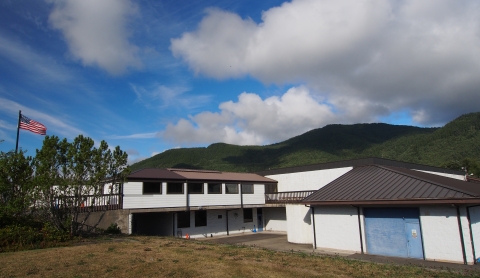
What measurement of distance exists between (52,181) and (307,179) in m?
20.0

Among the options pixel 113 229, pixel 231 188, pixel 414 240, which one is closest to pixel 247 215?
pixel 231 188

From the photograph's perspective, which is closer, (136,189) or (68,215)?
(68,215)

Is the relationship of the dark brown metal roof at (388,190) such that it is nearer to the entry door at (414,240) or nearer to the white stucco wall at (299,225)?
the entry door at (414,240)

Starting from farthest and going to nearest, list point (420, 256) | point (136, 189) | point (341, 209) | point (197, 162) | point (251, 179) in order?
1. point (197, 162)
2. point (251, 179)
3. point (136, 189)
4. point (341, 209)
5. point (420, 256)

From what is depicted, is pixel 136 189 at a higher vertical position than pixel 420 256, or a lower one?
higher

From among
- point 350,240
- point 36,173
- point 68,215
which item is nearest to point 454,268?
point 350,240

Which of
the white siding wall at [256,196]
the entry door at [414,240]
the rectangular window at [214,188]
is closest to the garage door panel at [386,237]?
the entry door at [414,240]

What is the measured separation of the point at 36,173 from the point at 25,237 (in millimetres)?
3022

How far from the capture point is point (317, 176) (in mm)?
27734

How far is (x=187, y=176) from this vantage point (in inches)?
1006

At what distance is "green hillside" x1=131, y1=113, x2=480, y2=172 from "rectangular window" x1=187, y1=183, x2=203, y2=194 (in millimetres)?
38160

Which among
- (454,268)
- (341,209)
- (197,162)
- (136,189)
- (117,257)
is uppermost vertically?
(197,162)

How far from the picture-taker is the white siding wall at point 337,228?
17.3m

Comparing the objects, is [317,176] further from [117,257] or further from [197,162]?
[197,162]
